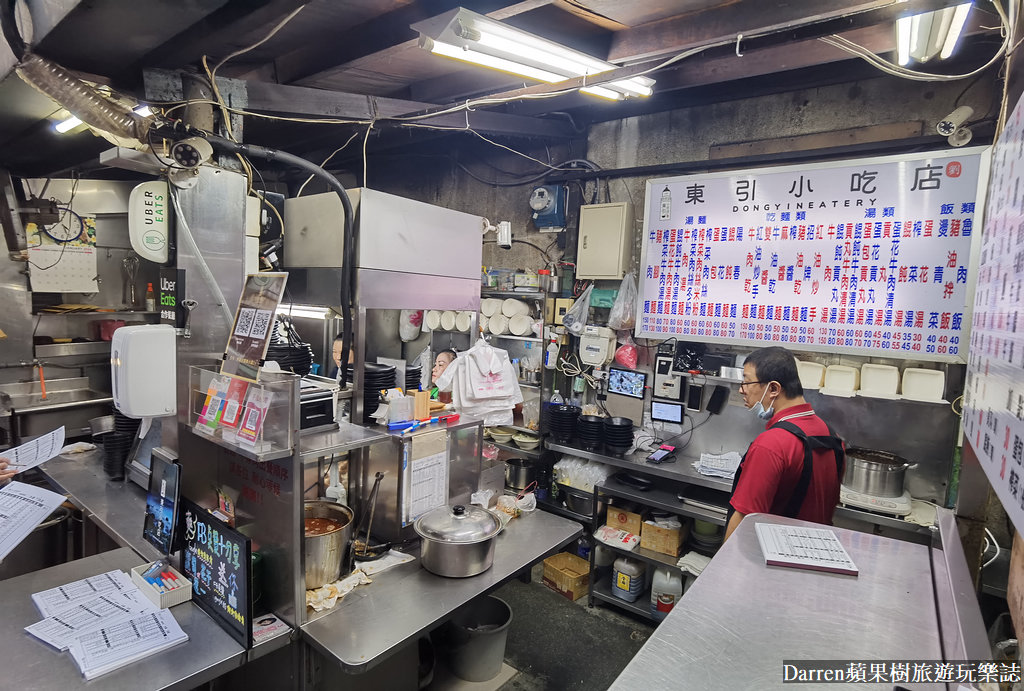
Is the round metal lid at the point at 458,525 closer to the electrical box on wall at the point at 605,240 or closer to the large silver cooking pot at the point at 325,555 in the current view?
the large silver cooking pot at the point at 325,555

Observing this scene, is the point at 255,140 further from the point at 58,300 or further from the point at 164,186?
the point at 164,186

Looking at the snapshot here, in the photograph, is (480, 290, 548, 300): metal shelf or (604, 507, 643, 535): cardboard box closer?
(604, 507, 643, 535): cardboard box

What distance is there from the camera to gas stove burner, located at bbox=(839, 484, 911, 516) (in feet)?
9.93

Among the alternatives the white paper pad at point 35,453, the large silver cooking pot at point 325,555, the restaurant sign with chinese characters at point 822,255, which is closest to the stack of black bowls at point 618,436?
the restaurant sign with chinese characters at point 822,255

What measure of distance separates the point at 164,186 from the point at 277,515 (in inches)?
59.6

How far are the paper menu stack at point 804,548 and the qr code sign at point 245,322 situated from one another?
6.19 ft

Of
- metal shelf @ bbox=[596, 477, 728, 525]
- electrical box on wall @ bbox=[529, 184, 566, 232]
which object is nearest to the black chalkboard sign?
metal shelf @ bbox=[596, 477, 728, 525]

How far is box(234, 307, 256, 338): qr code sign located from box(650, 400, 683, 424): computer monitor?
10.6 ft

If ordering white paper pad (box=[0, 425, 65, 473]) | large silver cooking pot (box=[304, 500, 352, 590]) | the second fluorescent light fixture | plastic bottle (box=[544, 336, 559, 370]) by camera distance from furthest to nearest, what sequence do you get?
plastic bottle (box=[544, 336, 559, 370])
white paper pad (box=[0, 425, 65, 473])
the second fluorescent light fixture
large silver cooking pot (box=[304, 500, 352, 590])

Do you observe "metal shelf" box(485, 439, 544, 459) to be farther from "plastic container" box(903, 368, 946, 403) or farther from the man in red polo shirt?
"plastic container" box(903, 368, 946, 403)

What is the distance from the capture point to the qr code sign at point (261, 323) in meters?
1.82

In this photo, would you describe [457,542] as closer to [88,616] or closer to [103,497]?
[88,616]

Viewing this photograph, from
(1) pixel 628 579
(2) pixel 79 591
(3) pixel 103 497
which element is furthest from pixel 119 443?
(1) pixel 628 579

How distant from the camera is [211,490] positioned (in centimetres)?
225
